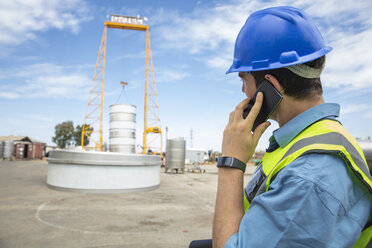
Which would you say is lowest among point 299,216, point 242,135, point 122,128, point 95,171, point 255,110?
point 95,171

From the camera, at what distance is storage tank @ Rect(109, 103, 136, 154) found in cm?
1445

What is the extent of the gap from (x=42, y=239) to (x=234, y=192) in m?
4.58

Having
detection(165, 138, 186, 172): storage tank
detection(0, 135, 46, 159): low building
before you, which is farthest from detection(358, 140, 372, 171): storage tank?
detection(0, 135, 46, 159): low building

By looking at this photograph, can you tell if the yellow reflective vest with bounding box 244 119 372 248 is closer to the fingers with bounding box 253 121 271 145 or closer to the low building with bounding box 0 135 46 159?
the fingers with bounding box 253 121 271 145

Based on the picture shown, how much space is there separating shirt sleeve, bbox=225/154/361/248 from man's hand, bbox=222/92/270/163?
288mm

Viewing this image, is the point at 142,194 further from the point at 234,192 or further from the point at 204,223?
the point at 234,192

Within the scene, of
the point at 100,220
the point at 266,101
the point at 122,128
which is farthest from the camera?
the point at 122,128

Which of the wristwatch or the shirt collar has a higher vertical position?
the shirt collar

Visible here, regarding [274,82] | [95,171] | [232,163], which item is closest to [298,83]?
[274,82]

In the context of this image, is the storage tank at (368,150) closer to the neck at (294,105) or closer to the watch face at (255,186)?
the neck at (294,105)

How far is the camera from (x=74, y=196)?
8078 mm

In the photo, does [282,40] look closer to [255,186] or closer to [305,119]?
[305,119]

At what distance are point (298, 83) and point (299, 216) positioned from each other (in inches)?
24.0

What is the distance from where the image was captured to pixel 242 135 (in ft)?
3.68
